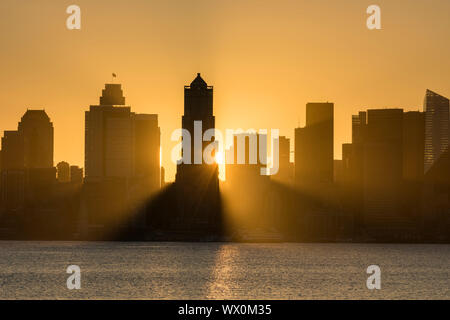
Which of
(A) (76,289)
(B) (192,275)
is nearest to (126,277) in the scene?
(B) (192,275)

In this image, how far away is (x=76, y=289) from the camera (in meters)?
140

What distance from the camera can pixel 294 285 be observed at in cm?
14900
